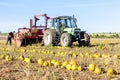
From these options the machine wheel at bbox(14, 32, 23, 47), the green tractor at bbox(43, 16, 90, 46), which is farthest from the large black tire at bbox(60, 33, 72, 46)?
the machine wheel at bbox(14, 32, 23, 47)

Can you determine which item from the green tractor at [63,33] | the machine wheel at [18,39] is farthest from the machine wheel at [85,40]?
the machine wheel at [18,39]

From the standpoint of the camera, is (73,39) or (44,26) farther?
(44,26)

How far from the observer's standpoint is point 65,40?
2158cm

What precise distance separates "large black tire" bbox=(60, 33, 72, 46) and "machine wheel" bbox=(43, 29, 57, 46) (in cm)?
91

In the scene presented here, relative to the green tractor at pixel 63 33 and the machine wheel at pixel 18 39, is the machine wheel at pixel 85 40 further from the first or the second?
the machine wheel at pixel 18 39

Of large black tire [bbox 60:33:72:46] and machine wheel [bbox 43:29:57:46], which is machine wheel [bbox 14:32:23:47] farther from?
large black tire [bbox 60:33:72:46]

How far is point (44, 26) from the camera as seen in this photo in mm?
24703

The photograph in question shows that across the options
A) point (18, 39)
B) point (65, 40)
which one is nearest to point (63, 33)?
point (65, 40)

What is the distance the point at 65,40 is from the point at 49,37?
1.84m

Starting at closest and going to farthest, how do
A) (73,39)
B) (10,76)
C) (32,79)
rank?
(32,79), (10,76), (73,39)

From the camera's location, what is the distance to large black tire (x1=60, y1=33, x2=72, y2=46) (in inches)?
834

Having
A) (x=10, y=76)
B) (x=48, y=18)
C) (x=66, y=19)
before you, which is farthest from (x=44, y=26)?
(x=10, y=76)

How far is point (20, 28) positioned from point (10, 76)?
1463 centimetres

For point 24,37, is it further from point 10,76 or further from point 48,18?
point 10,76
